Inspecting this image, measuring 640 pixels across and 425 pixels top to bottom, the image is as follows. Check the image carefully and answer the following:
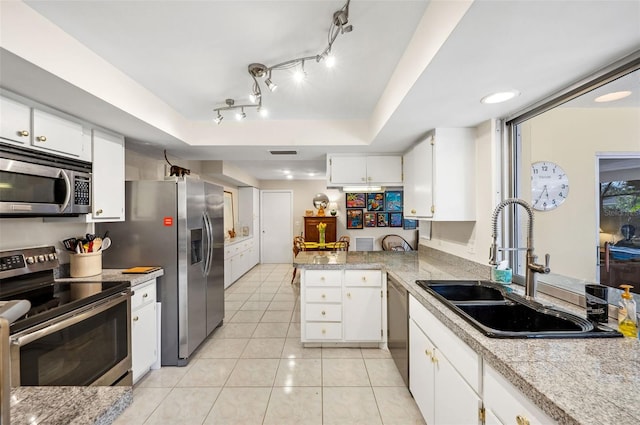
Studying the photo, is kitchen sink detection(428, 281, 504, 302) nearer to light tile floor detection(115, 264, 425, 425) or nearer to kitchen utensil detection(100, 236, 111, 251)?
light tile floor detection(115, 264, 425, 425)

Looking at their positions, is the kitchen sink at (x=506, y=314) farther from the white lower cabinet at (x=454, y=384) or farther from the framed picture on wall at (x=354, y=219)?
the framed picture on wall at (x=354, y=219)

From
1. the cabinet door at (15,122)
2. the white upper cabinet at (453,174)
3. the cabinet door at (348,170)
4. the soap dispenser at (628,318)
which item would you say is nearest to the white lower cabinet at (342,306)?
the white upper cabinet at (453,174)

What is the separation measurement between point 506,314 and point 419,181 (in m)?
1.45

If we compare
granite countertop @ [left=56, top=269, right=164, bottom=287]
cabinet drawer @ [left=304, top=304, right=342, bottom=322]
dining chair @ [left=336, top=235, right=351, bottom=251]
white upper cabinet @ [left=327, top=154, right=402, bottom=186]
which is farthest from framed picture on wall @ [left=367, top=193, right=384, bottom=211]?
granite countertop @ [left=56, top=269, right=164, bottom=287]

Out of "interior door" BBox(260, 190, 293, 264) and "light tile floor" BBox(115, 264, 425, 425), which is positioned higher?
"interior door" BBox(260, 190, 293, 264)

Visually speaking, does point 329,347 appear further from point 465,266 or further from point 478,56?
point 478,56

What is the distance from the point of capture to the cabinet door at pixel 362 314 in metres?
2.70

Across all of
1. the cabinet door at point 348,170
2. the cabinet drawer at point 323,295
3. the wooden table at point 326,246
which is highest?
the cabinet door at point 348,170

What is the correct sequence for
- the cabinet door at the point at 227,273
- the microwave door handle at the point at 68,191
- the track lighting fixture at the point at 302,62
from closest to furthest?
the track lighting fixture at the point at 302,62 → the microwave door handle at the point at 68,191 → the cabinet door at the point at 227,273

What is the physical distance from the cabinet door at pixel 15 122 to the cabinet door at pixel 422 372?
2.73 metres

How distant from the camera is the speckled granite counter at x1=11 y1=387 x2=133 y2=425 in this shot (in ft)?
2.17

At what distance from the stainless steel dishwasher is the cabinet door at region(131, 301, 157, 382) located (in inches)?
83.5

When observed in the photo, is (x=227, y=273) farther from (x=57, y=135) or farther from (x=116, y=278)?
(x=57, y=135)

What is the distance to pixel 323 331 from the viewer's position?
2748 mm
